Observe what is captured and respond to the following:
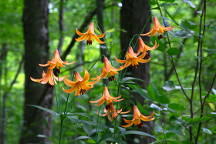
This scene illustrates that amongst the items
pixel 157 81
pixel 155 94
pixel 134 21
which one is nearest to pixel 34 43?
pixel 134 21

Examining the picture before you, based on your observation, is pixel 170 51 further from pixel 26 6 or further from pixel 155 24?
pixel 26 6

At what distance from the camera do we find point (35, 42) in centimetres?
440

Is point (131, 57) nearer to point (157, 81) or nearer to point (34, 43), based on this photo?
point (34, 43)

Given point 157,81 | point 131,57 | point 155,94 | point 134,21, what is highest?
point 134,21

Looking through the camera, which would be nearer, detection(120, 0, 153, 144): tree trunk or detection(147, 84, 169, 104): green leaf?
detection(147, 84, 169, 104): green leaf

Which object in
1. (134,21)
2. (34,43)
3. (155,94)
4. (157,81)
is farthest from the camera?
(157,81)

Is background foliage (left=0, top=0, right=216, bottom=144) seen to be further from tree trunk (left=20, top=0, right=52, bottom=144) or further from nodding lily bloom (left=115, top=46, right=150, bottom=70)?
tree trunk (left=20, top=0, right=52, bottom=144)

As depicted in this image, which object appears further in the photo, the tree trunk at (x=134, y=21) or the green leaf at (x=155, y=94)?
the tree trunk at (x=134, y=21)

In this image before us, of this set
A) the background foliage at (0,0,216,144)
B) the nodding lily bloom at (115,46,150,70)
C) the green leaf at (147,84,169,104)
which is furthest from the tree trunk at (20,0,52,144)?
the green leaf at (147,84,169,104)

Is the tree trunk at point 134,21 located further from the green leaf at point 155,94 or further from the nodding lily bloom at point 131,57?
the green leaf at point 155,94

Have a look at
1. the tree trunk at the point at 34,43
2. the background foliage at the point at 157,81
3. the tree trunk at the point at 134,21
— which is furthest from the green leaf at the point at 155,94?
the tree trunk at the point at 34,43

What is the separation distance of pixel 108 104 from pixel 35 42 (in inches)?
120

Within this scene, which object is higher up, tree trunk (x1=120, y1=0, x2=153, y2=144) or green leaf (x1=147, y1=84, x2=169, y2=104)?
tree trunk (x1=120, y1=0, x2=153, y2=144)

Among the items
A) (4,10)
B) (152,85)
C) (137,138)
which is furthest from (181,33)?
(4,10)
